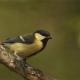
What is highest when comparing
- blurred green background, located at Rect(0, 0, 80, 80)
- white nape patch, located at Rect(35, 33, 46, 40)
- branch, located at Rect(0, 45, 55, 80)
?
white nape patch, located at Rect(35, 33, 46, 40)

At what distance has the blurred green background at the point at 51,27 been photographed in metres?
7.23

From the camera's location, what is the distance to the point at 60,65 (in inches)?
292

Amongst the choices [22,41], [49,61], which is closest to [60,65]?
[49,61]

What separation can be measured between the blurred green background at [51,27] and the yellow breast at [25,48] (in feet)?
7.07

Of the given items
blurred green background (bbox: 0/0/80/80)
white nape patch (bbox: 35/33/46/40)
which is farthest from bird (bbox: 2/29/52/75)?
blurred green background (bbox: 0/0/80/80)

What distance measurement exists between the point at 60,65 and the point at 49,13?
5.48 feet

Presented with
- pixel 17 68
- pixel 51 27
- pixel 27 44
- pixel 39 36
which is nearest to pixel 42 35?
pixel 39 36

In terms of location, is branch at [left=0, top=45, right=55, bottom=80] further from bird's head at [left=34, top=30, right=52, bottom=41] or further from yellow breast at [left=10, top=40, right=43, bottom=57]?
bird's head at [left=34, top=30, right=52, bottom=41]

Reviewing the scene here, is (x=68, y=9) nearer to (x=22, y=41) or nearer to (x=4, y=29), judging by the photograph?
(x=4, y=29)

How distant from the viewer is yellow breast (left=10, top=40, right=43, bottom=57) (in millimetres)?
4520

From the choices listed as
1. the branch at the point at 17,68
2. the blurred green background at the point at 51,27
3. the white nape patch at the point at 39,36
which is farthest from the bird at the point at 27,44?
the blurred green background at the point at 51,27

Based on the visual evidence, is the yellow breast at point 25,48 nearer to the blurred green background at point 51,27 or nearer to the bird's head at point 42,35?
the bird's head at point 42,35

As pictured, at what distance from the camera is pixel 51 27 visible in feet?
27.2

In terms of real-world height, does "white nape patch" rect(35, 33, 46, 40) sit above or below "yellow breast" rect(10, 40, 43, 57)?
above
